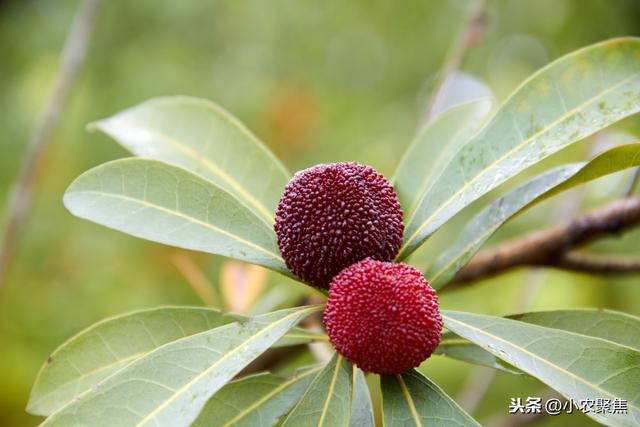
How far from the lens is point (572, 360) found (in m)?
0.81

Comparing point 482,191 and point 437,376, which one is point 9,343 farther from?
point 482,191

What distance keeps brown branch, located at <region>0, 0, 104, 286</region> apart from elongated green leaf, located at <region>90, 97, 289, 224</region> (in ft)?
1.18

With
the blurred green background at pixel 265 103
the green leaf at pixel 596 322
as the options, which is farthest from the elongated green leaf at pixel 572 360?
the blurred green background at pixel 265 103

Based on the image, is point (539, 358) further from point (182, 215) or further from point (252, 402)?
point (182, 215)

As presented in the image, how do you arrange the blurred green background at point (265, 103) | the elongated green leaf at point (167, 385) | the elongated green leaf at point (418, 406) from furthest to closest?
1. the blurred green background at point (265, 103)
2. the elongated green leaf at point (418, 406)
3. the elongated green leaf at point (167, 385)

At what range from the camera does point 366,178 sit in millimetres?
904

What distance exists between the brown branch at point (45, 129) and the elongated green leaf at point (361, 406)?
0.91m

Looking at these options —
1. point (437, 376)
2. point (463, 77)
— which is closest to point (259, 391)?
point (463, 77)

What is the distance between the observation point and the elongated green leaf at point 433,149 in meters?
1.12

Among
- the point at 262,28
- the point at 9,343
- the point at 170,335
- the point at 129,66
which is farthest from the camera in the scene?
the point at 262,28

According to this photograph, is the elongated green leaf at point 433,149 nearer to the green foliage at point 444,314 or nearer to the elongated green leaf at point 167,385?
the green foliage at point 444,314

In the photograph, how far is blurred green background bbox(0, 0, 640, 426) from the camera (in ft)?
8.56

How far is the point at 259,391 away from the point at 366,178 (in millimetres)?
334

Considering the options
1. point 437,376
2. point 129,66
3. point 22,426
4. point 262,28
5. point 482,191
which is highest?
point 262,28
